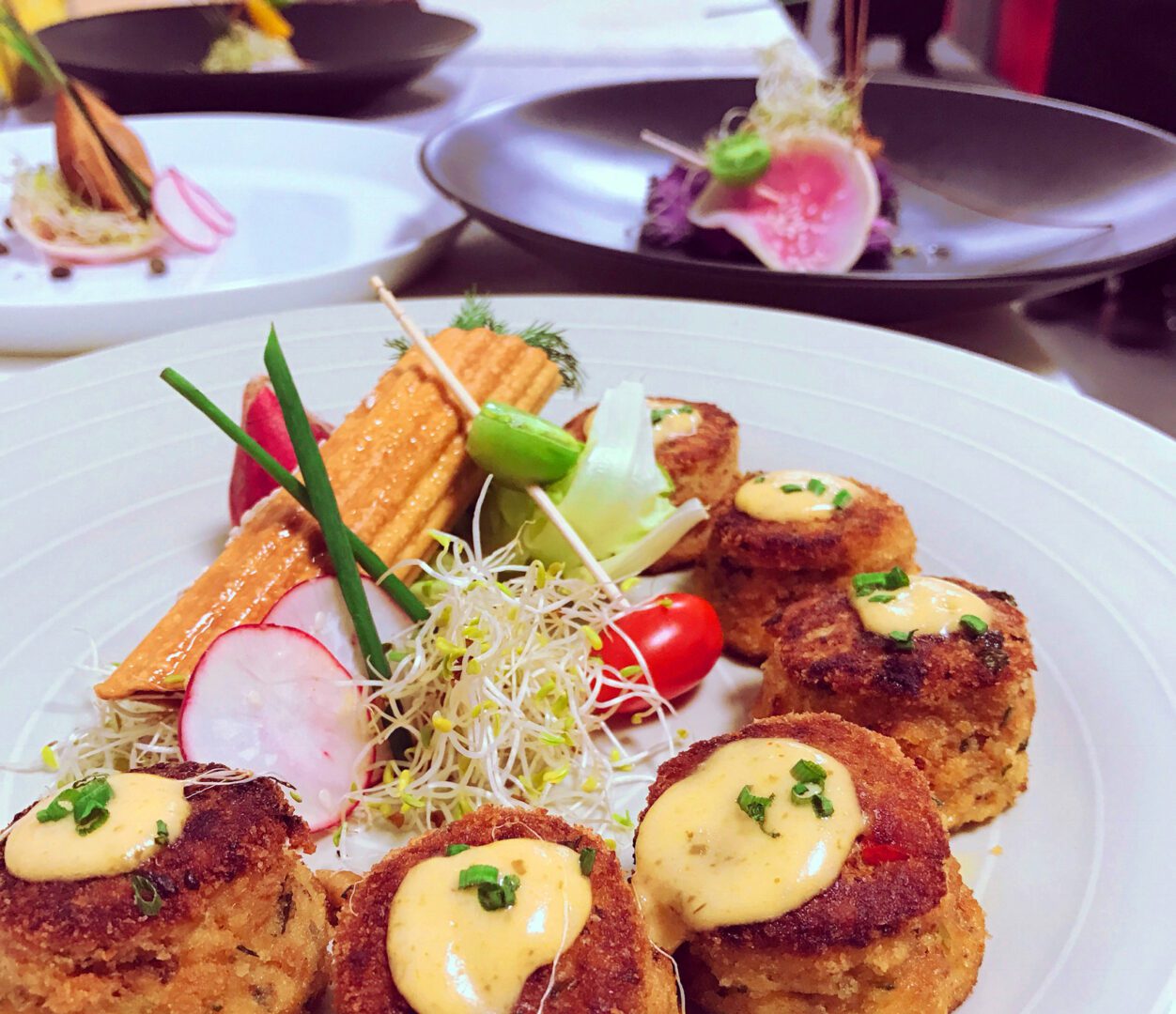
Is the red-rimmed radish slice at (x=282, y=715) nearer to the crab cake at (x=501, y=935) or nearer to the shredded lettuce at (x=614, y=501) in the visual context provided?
the crab cake at (x=501, y=935)

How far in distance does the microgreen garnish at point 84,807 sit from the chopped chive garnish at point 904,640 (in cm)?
131

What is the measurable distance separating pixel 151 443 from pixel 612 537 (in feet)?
4.35

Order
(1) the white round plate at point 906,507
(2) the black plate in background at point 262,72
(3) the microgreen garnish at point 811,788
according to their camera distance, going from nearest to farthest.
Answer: (3) the microgreen garnish at point 811,788
(1) the white round plate at point 906,507
(2) the black plate in background at point 262,72

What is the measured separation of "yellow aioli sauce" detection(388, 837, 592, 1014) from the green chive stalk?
0.84 m

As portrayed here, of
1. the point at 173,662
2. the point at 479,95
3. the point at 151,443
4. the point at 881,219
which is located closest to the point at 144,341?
the point at 151,443

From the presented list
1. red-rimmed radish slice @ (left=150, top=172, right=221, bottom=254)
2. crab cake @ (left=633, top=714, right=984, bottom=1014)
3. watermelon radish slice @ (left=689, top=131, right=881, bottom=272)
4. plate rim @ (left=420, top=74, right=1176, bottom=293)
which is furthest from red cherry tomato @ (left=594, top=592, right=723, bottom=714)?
red-rimmed radish slice @ (left=150, top=172, right=221, bottom=254)

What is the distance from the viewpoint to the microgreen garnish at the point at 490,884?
1307mm

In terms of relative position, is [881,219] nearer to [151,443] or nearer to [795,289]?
[795,289]

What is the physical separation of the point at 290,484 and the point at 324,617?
0.94 feet

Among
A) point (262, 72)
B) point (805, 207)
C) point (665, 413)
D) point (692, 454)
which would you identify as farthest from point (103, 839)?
point (262, 72)

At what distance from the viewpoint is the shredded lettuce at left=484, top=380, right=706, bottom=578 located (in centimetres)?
250

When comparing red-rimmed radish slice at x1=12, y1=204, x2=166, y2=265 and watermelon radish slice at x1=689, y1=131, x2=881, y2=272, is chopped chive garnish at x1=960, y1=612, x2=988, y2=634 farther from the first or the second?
red-rimmed radish slice at x1=12, y1=204, x2=166, y2=265

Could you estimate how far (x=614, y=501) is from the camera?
251 cm

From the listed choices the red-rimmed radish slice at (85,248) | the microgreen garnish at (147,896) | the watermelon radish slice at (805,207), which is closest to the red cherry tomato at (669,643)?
the microgreen garnish at (147,896)
